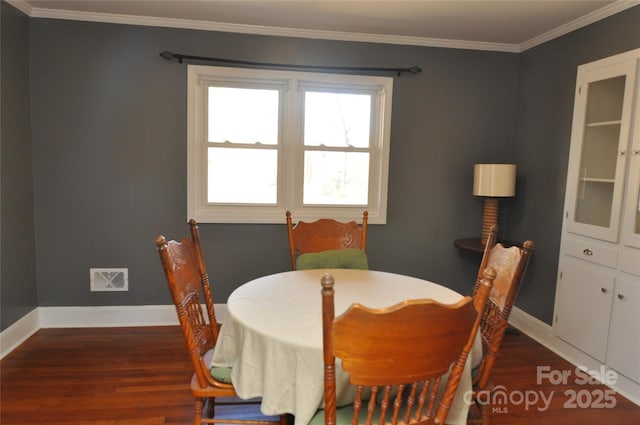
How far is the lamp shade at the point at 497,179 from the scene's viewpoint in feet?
11.0

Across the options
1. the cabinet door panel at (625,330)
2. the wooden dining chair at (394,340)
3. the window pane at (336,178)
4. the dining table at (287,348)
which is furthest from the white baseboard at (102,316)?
the cabinet door panel at (625,330)

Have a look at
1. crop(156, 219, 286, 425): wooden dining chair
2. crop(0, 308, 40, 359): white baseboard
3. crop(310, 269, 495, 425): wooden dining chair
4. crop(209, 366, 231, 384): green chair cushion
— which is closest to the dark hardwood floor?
crop(0, 308, 40, 359): white baseboard

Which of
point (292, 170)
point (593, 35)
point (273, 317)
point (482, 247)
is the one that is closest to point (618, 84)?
point (593, 35)

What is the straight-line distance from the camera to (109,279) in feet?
11.1

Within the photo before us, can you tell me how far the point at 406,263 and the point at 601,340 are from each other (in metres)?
1.49

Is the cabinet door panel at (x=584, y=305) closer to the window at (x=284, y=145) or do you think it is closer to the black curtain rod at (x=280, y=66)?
the window at (x=284, y=145)

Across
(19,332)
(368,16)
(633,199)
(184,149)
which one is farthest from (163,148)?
(633,199)

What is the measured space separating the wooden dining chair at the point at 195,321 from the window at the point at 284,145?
1.52 meters

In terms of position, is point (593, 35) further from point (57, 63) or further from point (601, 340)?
point (57, 63)

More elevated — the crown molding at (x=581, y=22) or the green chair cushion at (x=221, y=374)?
the crown molding at (x=581, y=22)

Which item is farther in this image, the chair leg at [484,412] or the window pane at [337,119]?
the window pane at [337,119]

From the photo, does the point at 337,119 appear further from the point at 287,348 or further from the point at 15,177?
the point at 287,348

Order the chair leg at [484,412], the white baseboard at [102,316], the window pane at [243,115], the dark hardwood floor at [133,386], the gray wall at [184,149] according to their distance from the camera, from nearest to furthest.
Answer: the chair leg at [484,412] → the dark hardwood floor at [133,386] → the gray wall at [184,149] → the white baseboard at [102,316] → the window pane at [243,115]

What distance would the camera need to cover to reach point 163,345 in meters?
3.09
